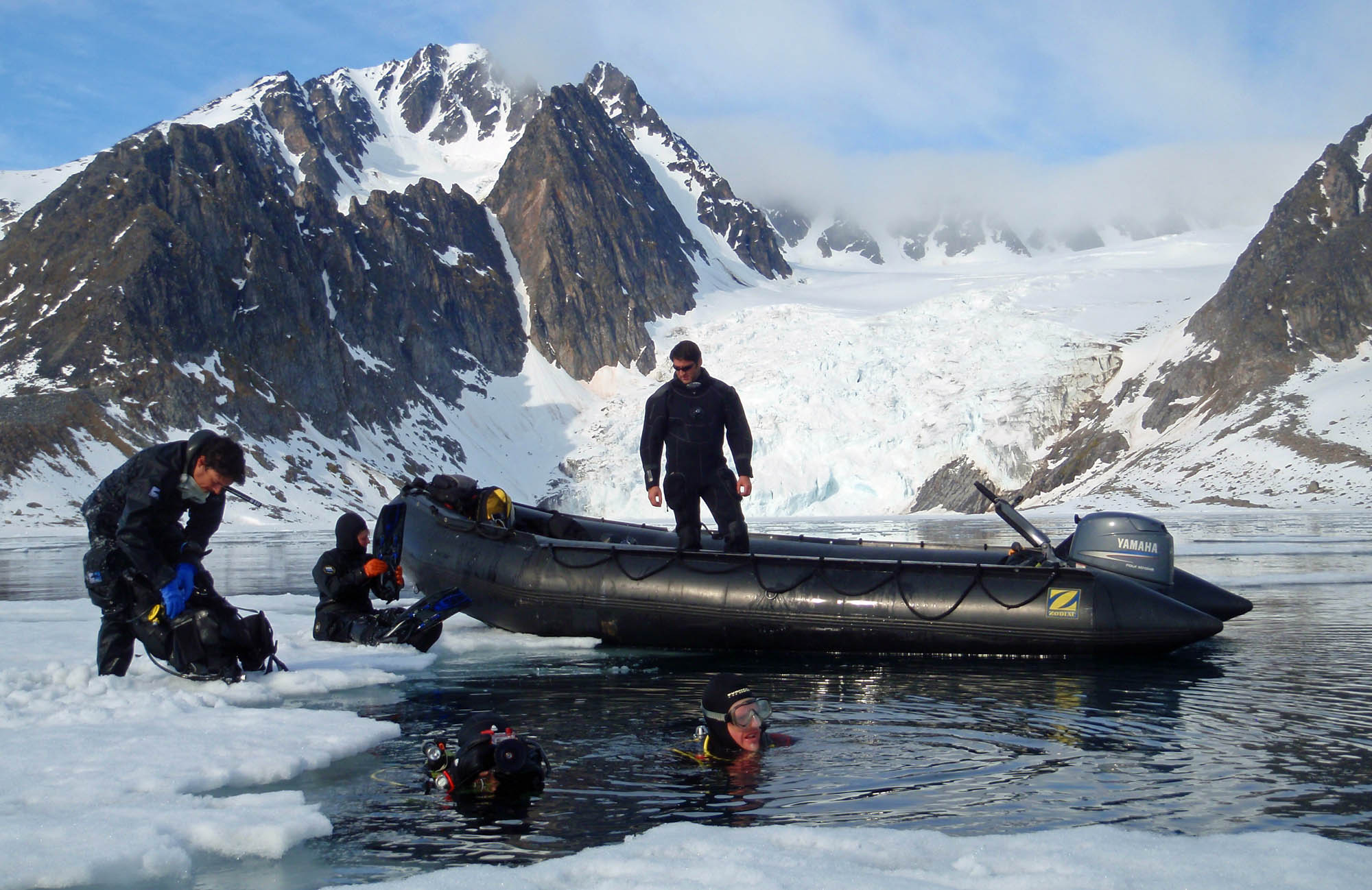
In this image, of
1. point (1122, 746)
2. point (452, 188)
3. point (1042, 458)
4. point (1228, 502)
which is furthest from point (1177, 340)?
point (1122, 746)

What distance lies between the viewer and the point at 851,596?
975 cm

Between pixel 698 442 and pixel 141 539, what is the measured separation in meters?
4.79

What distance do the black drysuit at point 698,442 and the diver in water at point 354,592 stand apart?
241 centimetres

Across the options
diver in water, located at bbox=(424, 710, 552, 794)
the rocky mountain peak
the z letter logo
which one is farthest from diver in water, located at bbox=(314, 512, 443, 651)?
the rocky mountain peak

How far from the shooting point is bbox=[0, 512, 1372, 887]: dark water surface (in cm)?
472

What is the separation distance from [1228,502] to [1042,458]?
614 inches

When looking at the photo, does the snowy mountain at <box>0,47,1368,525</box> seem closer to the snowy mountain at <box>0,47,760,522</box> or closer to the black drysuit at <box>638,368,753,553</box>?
the snowy mountain at <box>0,47,760,522</box>

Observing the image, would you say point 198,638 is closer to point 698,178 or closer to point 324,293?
point 324,293

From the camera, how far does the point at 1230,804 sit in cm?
496

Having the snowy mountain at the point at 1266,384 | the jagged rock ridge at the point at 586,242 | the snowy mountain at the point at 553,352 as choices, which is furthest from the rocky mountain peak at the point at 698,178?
the snowy mountain at the point at 1266,384

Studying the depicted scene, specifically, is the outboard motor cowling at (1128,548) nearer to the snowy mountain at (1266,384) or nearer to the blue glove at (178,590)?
the blue glove at (178,590)

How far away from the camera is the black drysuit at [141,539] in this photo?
674 centimetres

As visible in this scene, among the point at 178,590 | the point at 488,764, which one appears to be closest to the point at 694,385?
the point at 178,590

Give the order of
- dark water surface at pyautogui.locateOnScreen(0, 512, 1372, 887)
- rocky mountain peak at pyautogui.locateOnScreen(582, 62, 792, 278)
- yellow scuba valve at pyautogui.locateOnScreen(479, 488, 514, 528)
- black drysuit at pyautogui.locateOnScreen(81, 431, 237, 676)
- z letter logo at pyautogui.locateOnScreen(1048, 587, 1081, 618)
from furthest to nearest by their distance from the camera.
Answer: rocky mountain peak at pyautogui.locateOnScreen(582, 62, 792, 278), yellow scuba valve at pyautogui.locateOnScreen(479, 488, 514, 528), z letter logo at pyautogui.locateOnScreen(1048, 587, 1081, 618), black drysuit at pyautogui.locateOnScreen(81, 431, 237, 676), dark water surface at pyautogui.locateOnScreen(0, 512, 1372, 887)
